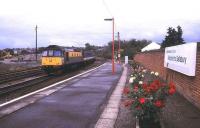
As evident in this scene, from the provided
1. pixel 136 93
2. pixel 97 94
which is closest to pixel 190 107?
pixel 136 93

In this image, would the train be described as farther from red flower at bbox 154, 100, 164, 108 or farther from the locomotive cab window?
red flower at bbox 154, 100, 164, 108

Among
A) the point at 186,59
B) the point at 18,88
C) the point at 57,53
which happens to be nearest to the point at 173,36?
the point at 57,53

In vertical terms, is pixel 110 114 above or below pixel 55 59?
below

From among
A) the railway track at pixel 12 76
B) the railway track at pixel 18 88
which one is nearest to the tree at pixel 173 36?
the railway track at pixel 12 76

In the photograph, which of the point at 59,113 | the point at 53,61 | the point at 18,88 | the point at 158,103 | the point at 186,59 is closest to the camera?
the point at 158,103

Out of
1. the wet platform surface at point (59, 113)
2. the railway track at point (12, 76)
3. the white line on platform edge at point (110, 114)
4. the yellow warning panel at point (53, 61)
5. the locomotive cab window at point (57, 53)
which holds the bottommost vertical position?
the railway track at point (12, 76)

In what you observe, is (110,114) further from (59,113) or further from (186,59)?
(186,59)

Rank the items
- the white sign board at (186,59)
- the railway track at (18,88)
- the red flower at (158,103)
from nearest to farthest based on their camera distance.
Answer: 1. the red flower at (158,103)
2. the white sign board at (186,59)
3. the railway track at (18,88)

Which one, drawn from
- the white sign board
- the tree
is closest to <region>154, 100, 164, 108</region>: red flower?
the white sign board

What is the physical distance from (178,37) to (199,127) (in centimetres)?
5415

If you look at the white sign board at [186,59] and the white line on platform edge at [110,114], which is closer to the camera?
the white line on platform edge at [110,114]

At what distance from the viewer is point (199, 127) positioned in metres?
8.69

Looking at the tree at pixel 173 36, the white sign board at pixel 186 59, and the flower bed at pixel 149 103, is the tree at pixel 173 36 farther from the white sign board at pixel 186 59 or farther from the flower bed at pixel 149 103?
the flower bed at pixel 149 103

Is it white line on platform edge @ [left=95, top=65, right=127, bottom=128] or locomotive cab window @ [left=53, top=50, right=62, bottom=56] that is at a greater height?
locomotive cab window @ [left=53, top=50, right=62, bottom=56]
